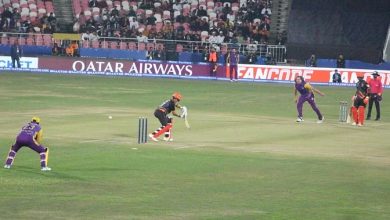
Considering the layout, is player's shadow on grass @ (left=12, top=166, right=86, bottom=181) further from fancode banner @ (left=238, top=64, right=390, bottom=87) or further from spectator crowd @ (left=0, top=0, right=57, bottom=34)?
spectator crowd @ (left=0, top=0, right=57, bottom=34)

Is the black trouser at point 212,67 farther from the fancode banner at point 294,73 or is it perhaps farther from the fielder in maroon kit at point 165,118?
Answer: the fielder in maroon kit at point 165,118

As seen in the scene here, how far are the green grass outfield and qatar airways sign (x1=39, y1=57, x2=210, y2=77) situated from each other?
1986 centimetres

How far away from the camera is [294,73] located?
213 feet

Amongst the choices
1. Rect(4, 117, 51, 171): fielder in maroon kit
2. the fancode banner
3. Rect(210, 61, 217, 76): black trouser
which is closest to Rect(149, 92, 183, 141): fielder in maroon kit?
Rect(4, 117, 51, 171): fielder in maroon kit

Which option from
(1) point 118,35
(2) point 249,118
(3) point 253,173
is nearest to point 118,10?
(1) point 118,35

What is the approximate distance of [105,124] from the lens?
36844mm

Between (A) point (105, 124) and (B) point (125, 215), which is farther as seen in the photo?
(A) point (105, 124)

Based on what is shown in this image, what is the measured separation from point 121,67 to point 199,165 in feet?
141

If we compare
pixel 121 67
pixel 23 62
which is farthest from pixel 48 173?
pixel 23 62

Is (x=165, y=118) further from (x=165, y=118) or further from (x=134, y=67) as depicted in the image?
(x=134, y=67)

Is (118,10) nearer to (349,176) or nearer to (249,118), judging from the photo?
(249,118)

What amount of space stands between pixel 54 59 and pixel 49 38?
238 cm

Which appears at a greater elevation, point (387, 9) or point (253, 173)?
point (387, 9)

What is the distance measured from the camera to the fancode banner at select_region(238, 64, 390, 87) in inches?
2502
